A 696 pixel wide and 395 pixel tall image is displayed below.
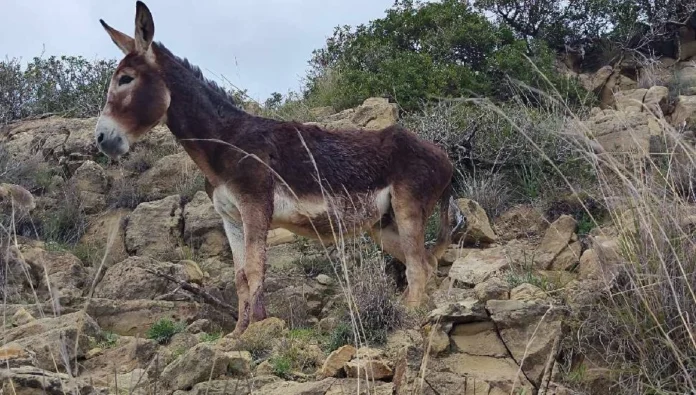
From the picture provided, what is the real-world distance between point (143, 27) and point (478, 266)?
408 cm

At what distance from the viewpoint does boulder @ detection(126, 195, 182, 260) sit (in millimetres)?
10680

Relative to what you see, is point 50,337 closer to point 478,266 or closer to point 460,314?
point 460,314

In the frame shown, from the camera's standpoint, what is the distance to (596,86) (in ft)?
53.2

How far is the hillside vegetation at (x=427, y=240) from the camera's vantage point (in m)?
5.01

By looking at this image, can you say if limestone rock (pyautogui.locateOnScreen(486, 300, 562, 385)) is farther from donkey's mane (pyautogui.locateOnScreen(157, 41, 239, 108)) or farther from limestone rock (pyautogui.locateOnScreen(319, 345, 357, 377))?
donkey's mane (pyautogui.locateOnScreen(157, 41, 239, 108))

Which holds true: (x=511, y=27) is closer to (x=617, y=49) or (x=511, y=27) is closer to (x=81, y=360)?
(x=617, y=49)

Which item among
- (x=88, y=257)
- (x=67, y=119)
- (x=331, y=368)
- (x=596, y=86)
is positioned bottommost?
(x=331, y=368)

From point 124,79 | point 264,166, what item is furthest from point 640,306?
point 124,79

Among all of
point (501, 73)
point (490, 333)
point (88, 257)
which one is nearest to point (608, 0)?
point (501, 73)

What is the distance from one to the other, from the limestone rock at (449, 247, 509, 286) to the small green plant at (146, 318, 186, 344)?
2.64 meters

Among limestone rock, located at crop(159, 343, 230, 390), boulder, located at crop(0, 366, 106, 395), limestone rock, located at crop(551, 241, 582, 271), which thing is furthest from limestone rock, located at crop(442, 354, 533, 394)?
limestone rock, located at crop(551, 241, 582, 271)

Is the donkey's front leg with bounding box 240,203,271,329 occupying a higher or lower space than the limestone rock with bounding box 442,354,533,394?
higher

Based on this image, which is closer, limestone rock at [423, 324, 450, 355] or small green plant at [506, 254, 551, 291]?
limestone rock at [423, 324, 450, 355]

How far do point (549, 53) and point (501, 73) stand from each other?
4.54 feet
